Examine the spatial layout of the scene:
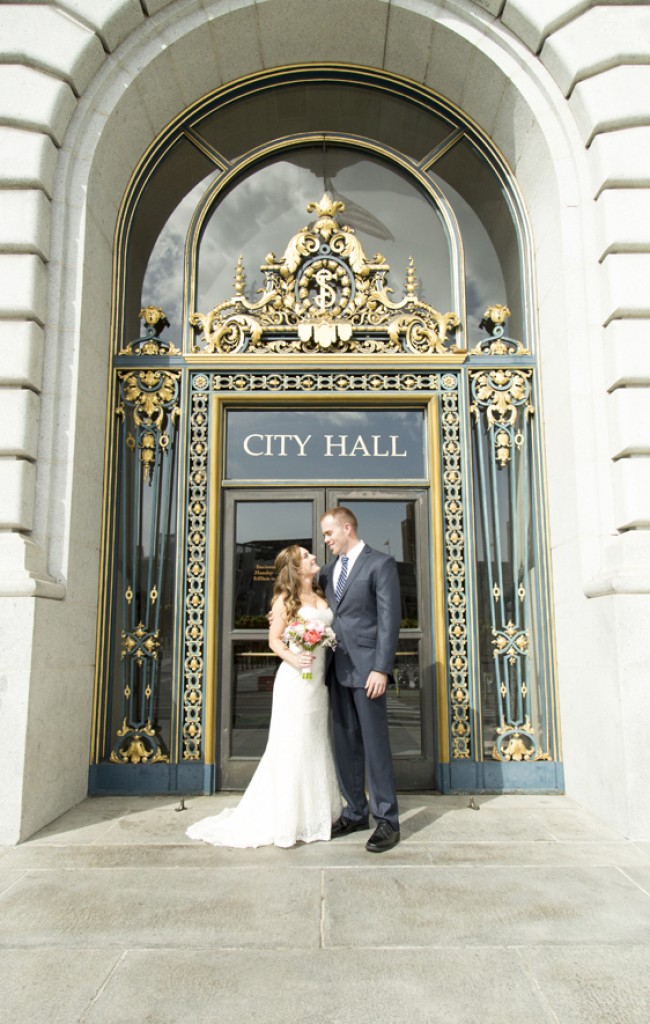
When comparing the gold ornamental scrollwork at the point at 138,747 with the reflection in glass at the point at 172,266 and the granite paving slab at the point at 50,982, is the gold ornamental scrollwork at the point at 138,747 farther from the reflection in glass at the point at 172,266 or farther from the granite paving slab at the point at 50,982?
the reflection in glass at the point at 172,266

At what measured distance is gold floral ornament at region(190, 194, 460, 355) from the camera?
24.4 feet

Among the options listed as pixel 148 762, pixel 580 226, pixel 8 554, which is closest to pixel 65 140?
pixel 8 554

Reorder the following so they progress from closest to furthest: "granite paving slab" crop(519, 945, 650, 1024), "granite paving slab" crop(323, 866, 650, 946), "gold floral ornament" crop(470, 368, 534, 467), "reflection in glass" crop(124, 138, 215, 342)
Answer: "granite paving slab" crop(519, 945, 650, 1024) → "granite paving slab" crop(323, 866, 650, 946) → "gold floral ornament" crop(470, 368, 534, 467) → "reflection in glass" crop(124, 138, 215, 342)

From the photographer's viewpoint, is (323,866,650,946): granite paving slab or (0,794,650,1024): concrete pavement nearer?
(0,794,650,1024): concrete pavement

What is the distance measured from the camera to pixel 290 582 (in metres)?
5.86

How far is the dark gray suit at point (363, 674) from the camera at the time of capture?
5406mm

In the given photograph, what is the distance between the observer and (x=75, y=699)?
252 inches

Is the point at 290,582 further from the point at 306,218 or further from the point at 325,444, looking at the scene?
the point at 306,218

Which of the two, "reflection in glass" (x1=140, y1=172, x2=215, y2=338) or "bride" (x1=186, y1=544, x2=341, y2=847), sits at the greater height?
"reflection in glass" (x1=140, y1=172, x2=215, y2=338)

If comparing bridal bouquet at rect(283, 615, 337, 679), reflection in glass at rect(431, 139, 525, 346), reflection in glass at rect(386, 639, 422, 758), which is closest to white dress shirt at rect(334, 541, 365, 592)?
bridal bouquet at rect(283, 615, 337, 679)

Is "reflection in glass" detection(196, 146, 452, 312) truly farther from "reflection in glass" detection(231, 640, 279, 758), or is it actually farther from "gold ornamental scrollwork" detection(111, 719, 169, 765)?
"gold ornamental scrollwork" detection(111, 719, 169, 765)

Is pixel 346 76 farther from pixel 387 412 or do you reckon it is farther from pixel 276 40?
pixel 387 412

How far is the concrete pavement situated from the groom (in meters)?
0.33

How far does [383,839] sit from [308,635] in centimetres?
153
